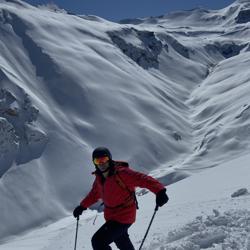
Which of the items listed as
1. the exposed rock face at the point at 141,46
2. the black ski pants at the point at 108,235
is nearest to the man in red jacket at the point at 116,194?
the black ski pants at the point at 108,235

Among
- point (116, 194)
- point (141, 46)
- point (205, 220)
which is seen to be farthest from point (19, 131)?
point (116, 194)

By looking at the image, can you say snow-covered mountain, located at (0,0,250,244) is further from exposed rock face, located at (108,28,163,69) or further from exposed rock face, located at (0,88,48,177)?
exposed rock face, located at (108,28,163,69)

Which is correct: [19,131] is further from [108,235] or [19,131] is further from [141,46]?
[108,235]

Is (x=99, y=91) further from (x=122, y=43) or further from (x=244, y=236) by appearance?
(x=244, y=236)

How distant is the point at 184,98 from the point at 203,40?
7576 centimetres

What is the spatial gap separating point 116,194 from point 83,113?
265 ft

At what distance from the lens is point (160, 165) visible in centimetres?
8175

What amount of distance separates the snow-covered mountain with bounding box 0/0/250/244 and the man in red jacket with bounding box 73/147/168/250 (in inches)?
2070

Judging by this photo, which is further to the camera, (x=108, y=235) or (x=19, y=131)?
(x=19, y=131)

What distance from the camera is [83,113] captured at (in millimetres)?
88750

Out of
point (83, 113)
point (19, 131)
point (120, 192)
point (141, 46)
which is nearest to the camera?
point (120, 192)

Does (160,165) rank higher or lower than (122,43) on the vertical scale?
lower

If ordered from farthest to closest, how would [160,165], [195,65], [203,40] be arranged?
[203,40], [195,65], [160,165]

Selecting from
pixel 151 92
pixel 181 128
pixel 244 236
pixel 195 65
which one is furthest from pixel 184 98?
pixel 244 236
